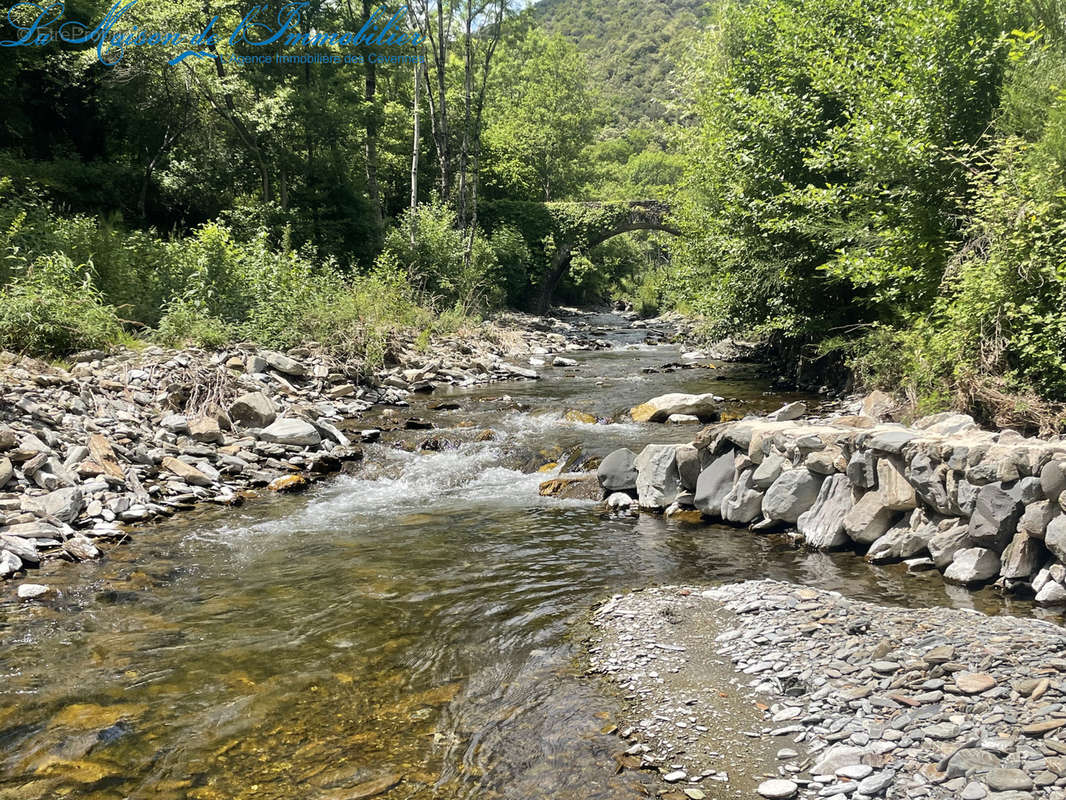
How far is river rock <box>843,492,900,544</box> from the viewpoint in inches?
245

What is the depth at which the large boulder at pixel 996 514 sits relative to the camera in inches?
208

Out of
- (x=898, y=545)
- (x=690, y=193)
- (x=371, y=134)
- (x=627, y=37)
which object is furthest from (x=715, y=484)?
(x=627, y=37)

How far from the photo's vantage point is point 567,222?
3719 centimetres

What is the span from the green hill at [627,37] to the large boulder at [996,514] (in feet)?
334

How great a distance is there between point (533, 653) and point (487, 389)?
1189cm

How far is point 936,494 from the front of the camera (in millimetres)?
5816

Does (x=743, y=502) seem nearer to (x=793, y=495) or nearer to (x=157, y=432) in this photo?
(x=793, y=495)

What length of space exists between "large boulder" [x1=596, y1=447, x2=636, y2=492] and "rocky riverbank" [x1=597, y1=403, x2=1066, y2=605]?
0.04ft

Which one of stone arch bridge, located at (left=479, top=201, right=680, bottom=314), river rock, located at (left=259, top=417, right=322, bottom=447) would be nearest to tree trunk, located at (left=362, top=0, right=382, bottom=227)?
stone arch bridge, located at (left=479, top=201, right=680, bottom=314)

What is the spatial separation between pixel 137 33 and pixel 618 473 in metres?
17.6

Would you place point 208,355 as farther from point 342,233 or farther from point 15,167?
point 342,233

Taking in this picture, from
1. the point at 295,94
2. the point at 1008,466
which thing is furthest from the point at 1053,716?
the point at 295,94

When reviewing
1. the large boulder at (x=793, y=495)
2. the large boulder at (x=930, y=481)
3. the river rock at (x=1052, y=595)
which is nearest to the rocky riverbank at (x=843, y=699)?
the river rock at (x=1052, y=595)

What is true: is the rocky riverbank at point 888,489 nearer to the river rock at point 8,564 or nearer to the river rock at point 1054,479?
the river rock at point 1054,479
